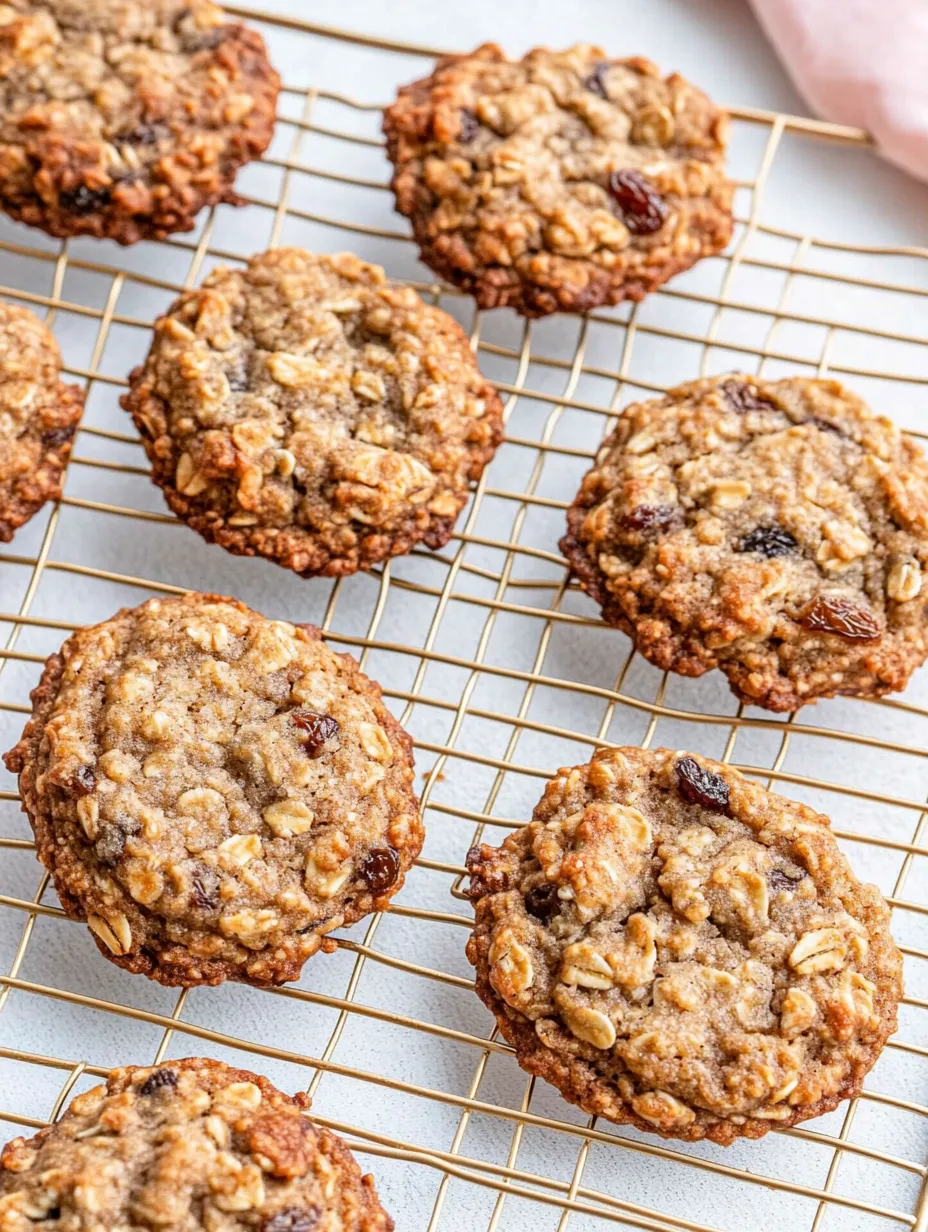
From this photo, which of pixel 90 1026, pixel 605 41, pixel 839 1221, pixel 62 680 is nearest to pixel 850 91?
pixel 605 41

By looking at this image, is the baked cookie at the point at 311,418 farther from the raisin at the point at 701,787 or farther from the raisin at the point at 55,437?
the raisin at the point at 701,787

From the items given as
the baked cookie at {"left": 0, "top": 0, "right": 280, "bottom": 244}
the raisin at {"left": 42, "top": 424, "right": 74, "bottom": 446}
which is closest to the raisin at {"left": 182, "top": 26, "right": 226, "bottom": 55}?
the baked cookie at {"left": 0, "top": 0, "right": 280, "bottom": 244}

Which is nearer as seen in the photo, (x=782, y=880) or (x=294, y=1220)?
(x=294, y=1220)

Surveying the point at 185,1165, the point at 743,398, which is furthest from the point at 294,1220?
the point at 743,398

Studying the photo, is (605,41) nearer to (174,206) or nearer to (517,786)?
(174,206)

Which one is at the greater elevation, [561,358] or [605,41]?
[605,41]

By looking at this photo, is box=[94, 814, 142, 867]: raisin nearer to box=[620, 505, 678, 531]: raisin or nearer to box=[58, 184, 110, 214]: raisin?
box=[620, 505, 678, 531]: raisin

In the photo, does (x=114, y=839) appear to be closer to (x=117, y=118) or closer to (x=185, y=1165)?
(x=185, y=1165)
